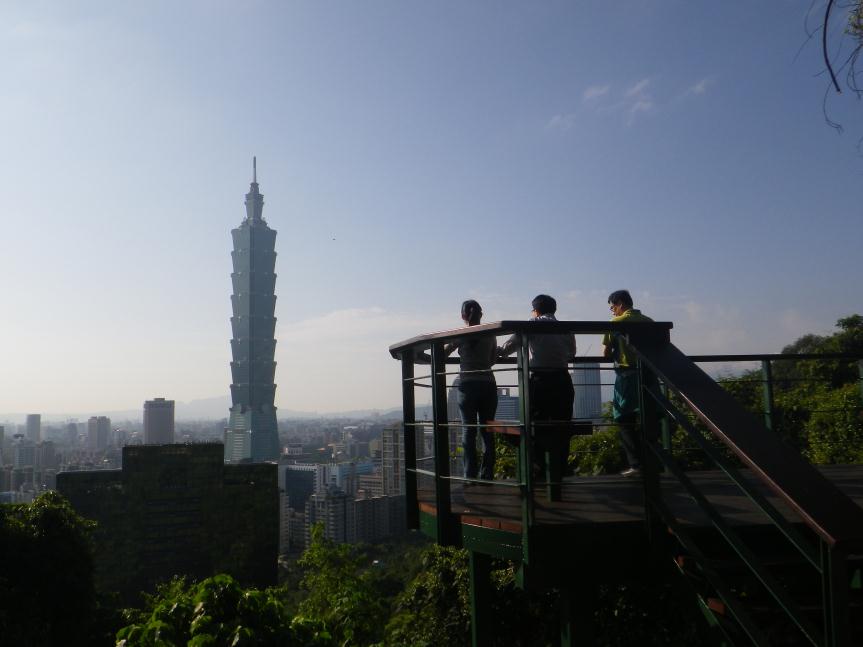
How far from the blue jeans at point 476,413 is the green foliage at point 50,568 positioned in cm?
1519

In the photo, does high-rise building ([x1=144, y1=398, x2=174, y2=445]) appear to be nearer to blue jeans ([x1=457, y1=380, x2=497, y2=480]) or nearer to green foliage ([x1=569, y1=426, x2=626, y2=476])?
green foliage ([x1=569, y1=426, x2=626, y2=476])

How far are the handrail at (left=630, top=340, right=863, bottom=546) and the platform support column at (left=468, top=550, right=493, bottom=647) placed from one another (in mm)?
1490

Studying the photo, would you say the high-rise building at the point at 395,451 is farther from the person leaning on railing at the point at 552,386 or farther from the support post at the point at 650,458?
the support post at the point at 650,458

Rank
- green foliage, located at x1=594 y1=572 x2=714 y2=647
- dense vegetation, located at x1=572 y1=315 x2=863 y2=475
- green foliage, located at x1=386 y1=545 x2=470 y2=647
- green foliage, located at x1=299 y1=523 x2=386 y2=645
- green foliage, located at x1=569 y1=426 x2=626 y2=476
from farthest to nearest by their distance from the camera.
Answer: green foliage, located at x1=299 y1=523 x2=386 y2=645 < green foliage, located at x1=569 y1=426 x2=626 y2=476 < dense vegetation, located at x1=572 y1=315 x2=863 y2=475 < green foliage, located at x1=386 y1=545 x2=470 y2=647 < green foliage, located at x1=594 y1=572 x2=714 y2=647

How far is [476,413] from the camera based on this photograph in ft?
15.6

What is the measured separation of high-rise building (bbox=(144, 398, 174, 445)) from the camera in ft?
502

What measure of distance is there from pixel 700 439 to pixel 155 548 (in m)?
52.8

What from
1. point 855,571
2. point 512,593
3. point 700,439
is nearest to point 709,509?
point 700,439

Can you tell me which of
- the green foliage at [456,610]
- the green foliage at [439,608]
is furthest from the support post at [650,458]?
the green foliage at [439,608]

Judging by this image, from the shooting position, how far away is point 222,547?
49969mm

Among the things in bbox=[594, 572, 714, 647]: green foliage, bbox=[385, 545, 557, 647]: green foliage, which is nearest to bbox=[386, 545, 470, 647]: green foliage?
bbox=[385, 545, 557, 647]: green foliage

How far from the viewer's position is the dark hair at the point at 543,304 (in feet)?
15.6

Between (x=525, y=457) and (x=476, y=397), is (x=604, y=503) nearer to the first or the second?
(x=525, y=457)

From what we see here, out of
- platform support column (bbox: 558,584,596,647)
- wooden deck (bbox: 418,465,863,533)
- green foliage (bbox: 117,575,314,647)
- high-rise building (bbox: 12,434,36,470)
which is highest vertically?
wooden deck (bbox: 418,465,863,533)
